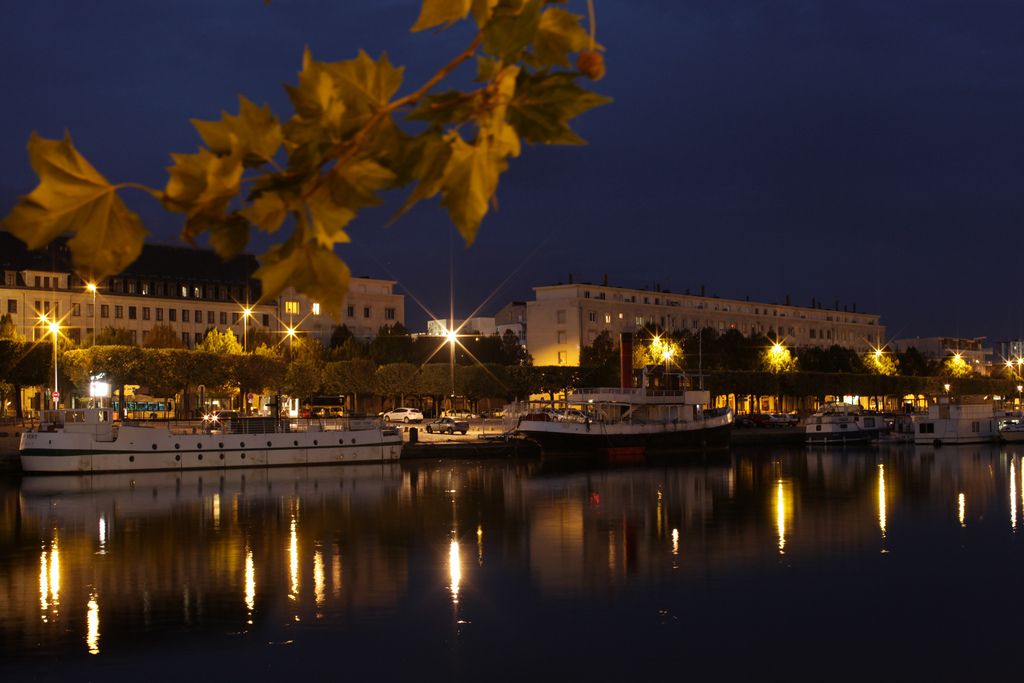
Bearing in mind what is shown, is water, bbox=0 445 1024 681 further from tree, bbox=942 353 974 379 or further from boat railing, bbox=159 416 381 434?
tree, bbox=942 353 974 379

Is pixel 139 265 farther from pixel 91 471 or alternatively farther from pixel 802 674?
pixel 802 674

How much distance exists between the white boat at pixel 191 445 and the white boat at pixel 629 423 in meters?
9.74

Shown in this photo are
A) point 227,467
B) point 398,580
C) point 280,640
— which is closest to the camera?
point 280,640

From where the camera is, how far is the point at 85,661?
708 inches

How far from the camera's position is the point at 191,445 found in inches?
2008

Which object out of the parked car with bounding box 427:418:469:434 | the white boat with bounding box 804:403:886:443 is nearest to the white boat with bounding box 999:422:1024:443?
the white boat with bounding box 804:403:886:443

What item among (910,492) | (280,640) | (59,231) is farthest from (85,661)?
(910,492)

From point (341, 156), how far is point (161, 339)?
284 feet

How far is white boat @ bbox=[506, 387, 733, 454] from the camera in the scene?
61.1 meters

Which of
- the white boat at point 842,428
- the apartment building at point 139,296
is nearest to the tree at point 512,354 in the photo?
the apartment building at point 139,296

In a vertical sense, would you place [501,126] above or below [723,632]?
above

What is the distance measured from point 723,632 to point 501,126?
19483 mm

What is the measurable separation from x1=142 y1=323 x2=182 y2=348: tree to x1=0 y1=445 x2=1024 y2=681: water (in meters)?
39.0

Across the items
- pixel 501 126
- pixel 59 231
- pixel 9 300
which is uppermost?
pixel 9 300
